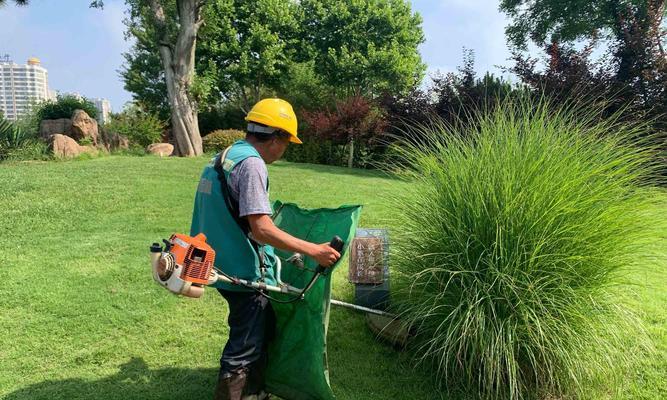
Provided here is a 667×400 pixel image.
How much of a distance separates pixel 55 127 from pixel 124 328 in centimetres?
1373

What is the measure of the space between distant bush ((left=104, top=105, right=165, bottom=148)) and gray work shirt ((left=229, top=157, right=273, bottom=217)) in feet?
52.6

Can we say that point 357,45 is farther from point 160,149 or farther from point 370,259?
point 370,259

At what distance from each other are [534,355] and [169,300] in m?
2.66

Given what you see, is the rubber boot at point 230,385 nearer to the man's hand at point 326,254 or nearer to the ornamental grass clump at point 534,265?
the man's hand at point 326,254

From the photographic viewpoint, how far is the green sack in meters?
2.13

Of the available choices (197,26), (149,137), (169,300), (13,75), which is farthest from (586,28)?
(13,75)

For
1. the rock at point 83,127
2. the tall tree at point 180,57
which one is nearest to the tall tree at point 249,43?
the tall tree at point 180,57

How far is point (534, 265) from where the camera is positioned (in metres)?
2.35

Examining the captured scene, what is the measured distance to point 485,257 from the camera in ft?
7.96

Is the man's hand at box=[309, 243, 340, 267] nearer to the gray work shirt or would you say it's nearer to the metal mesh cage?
the gray work shirt

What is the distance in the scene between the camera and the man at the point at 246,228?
1848 mm

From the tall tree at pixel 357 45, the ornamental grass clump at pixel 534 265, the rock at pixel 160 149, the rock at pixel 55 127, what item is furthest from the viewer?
the tall tree at pixel 357 45

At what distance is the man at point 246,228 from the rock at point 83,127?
14.0 meters

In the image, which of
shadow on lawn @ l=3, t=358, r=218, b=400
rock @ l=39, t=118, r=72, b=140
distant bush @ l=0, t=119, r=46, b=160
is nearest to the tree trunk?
rock @ l=39, t=118, r=72, b=140
